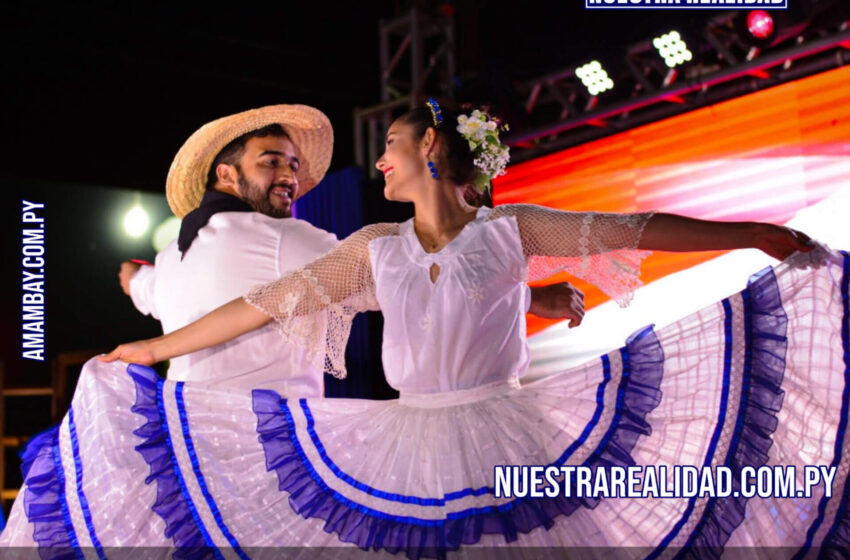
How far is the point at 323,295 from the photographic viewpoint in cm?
259

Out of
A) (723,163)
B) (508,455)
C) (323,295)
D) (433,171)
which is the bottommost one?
(508,455)

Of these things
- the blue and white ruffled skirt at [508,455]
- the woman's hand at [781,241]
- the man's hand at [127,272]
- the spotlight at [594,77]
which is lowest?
the blue and white ruffled skirt at [508,455]

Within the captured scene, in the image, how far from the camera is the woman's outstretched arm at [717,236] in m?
2.24

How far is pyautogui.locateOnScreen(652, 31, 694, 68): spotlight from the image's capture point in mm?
5730

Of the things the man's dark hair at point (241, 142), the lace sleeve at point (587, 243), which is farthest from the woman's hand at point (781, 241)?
the man's dark hair at point (241, 142)

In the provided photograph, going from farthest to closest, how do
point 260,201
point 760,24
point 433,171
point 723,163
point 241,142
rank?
point 723,163 < point 760,24 < point 241,142 < point 260,201 < point 433,171

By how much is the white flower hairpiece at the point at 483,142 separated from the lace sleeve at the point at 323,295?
316 millimetres

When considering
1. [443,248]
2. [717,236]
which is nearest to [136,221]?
[443,248]

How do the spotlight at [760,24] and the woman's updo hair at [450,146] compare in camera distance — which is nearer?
the woman's updo hair at [450,146]

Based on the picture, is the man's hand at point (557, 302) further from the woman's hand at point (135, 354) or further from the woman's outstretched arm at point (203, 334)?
the woman's hand at point (135, 354)

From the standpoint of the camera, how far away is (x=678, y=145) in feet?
20.5

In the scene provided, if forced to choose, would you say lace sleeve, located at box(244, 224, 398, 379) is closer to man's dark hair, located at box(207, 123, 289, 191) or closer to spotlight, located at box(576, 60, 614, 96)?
man's dark hair, located at box(207, 123, 289, 191)

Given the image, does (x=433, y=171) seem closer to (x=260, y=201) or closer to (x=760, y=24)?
(x=260, y=201)

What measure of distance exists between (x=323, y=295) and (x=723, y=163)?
13.7 ft
